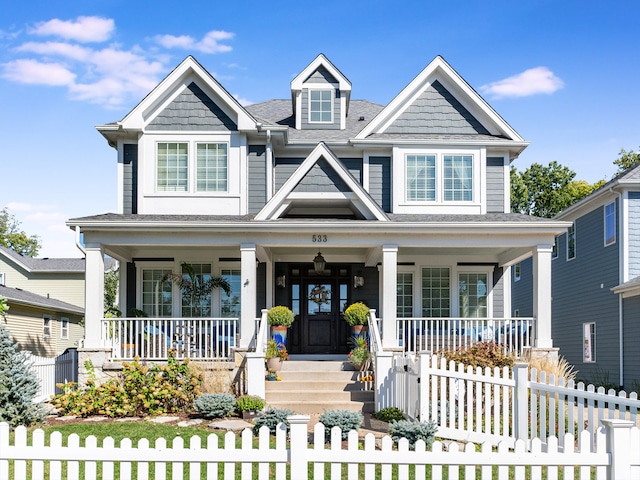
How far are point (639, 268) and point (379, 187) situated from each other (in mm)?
7606

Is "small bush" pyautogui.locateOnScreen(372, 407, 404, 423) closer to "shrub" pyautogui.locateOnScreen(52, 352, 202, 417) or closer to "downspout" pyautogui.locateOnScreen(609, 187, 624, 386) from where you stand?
"shrub" pyautogui.locateOnScreen(52, 352, 202, 417)

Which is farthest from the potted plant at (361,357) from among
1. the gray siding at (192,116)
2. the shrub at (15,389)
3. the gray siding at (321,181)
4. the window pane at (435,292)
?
the gray siding at (192,116)

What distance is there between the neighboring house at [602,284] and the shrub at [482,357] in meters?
6.00

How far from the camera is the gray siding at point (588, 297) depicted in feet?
66.3

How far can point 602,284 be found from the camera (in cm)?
2095

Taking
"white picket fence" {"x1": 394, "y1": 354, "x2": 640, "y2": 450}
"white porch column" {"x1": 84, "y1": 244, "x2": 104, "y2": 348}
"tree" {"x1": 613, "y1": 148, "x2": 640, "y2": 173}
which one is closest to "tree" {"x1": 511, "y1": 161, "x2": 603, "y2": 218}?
"tree" {"x1": 613, "y1": 148, "x2": 640, "y2": 173}

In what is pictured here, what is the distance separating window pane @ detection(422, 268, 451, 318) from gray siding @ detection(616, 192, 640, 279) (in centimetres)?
525

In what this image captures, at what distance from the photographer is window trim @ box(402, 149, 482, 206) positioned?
1778 cm

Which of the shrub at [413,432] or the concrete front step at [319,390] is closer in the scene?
the shrub at [413,432]

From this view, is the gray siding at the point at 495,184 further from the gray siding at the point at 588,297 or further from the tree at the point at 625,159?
the tree at the point at 625,159

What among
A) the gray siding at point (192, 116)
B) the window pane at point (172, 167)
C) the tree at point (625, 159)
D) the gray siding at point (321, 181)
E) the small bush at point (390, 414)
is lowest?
the small bush at point (390, 414)

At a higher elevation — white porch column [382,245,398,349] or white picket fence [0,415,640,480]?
white porch column [382,245,398,349]

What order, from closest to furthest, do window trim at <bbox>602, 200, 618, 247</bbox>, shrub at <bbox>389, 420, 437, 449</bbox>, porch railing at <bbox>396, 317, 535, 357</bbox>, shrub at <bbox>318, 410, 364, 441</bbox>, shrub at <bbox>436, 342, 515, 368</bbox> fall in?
shrub at <bbox>389, 420, 437, 449</bbox>
shrub at <bbox>318, 410, 364, 441</bbox>
shrub at <bbox>436, 342, 515, 368</bbox>
porch railing at <bbox>396, 317, 535, 357</bbox>
window trim at <bbox>602, 200, 618, 247</bbox>

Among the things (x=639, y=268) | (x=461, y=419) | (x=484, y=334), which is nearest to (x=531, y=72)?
(x=639, y=268)
